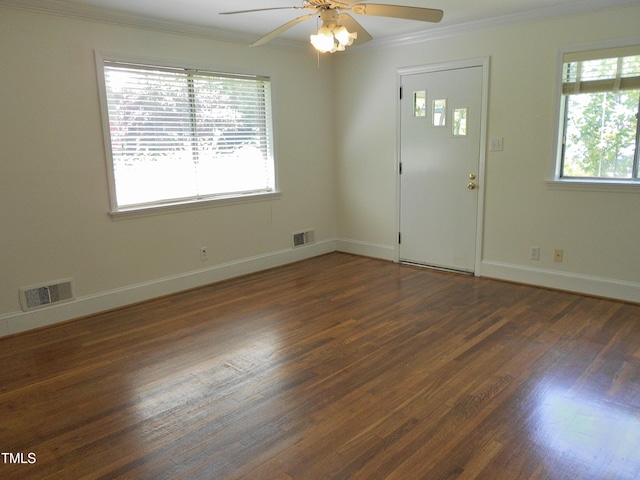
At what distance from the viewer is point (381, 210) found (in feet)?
18.3

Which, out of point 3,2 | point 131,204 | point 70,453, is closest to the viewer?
point 70,453

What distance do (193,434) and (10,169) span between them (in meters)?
2.50

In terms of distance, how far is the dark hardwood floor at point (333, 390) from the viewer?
2.11 metres

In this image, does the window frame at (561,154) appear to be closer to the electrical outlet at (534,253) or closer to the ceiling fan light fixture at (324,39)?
the electrical outlet at (534,253)

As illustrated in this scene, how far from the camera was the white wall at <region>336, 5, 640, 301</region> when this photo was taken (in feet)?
12.9

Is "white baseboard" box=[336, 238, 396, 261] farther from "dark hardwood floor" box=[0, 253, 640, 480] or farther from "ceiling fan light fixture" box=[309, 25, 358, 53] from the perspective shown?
"ceiling fan light fixture" box=[309, 25, 358, 53]

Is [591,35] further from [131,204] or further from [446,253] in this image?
[131,204]

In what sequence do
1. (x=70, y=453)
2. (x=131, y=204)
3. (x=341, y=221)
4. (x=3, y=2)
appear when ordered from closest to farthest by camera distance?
1. (x=70, y=453)
2. (x=3, y=2)
3. (x=131, y=204)
4. (x=341, y=221)

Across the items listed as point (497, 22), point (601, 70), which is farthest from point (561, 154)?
point (497, 22)

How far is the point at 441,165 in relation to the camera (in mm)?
4918

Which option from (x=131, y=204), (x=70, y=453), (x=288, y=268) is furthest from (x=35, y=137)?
(x=288, y=268)

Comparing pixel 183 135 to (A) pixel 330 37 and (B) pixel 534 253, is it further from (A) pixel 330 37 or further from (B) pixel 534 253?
(B) pixel 534 253

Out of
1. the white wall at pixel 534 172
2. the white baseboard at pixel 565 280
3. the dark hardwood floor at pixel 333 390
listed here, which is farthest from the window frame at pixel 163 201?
the white baseboard at pixel 565 280

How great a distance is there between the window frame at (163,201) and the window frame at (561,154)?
2780 mm
